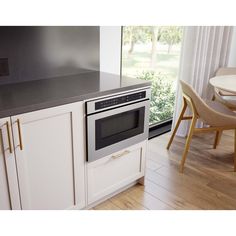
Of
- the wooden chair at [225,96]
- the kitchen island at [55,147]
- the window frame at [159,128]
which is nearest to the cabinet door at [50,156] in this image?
the kitchen island at [55,147]

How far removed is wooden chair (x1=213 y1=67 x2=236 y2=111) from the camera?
115 inches

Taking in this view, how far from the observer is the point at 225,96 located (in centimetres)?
320

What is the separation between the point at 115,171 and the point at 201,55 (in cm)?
178

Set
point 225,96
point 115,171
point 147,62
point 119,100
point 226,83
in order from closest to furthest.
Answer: point 119,100 < point 115,171 < point 226,83 < point 147,62 < point 225,96

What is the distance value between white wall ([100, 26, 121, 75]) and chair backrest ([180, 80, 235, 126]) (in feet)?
2.33

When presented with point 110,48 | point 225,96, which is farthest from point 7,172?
point 225,96

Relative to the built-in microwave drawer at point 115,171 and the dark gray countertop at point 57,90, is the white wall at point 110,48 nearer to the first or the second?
the dark gray countertop at point 57,90

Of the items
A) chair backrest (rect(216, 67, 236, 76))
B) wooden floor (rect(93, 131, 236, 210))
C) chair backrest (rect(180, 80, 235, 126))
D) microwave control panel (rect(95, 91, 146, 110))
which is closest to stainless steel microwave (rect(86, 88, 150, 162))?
microwave control panel (rect(95, 91, 146, 110))

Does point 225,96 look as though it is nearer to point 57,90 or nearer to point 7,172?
point 57,90

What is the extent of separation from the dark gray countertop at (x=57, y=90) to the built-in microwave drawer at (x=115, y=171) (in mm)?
499

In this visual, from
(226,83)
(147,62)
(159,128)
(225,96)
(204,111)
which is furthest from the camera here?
(159,128)

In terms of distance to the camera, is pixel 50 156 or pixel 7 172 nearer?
pixel 7 172

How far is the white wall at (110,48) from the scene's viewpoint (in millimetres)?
2323
